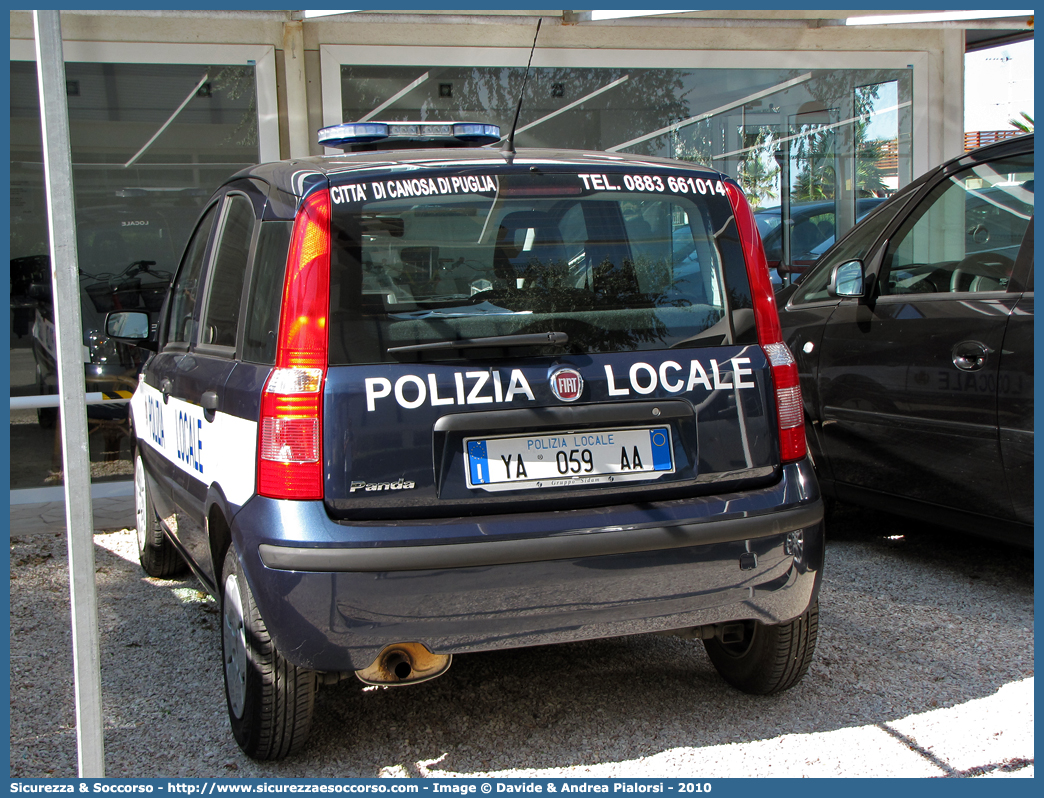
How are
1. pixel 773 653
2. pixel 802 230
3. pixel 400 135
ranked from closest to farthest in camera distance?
pixel 773 653
pixel 400 135
pixel 802 230

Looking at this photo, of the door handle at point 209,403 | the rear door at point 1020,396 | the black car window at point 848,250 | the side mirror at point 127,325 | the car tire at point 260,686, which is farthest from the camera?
the black car window at point 848,250

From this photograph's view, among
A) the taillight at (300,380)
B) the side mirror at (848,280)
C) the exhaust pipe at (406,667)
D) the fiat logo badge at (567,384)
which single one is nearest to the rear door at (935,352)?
the side mirror at (848,280)

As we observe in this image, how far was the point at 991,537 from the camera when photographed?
4.14 metres

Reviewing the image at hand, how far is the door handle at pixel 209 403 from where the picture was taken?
2941 millimetres

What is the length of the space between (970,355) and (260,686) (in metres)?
3.04

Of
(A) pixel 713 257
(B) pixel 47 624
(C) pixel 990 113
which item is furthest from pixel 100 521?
(C) pixel 990 113

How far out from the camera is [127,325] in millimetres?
4074

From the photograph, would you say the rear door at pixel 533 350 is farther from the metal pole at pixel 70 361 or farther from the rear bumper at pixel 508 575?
the metal pole at pixel 70 361

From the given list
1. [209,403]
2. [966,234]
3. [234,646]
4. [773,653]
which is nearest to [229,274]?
[209,403]

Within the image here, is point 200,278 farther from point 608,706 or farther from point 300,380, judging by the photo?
point 608,706

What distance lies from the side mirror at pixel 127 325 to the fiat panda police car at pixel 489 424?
4.24ft

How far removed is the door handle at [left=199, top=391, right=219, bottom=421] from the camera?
9.65 ft

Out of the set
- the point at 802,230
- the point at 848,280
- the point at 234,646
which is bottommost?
the point at 234,646

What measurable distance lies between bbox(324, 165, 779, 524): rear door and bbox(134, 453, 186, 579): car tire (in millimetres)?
2294
